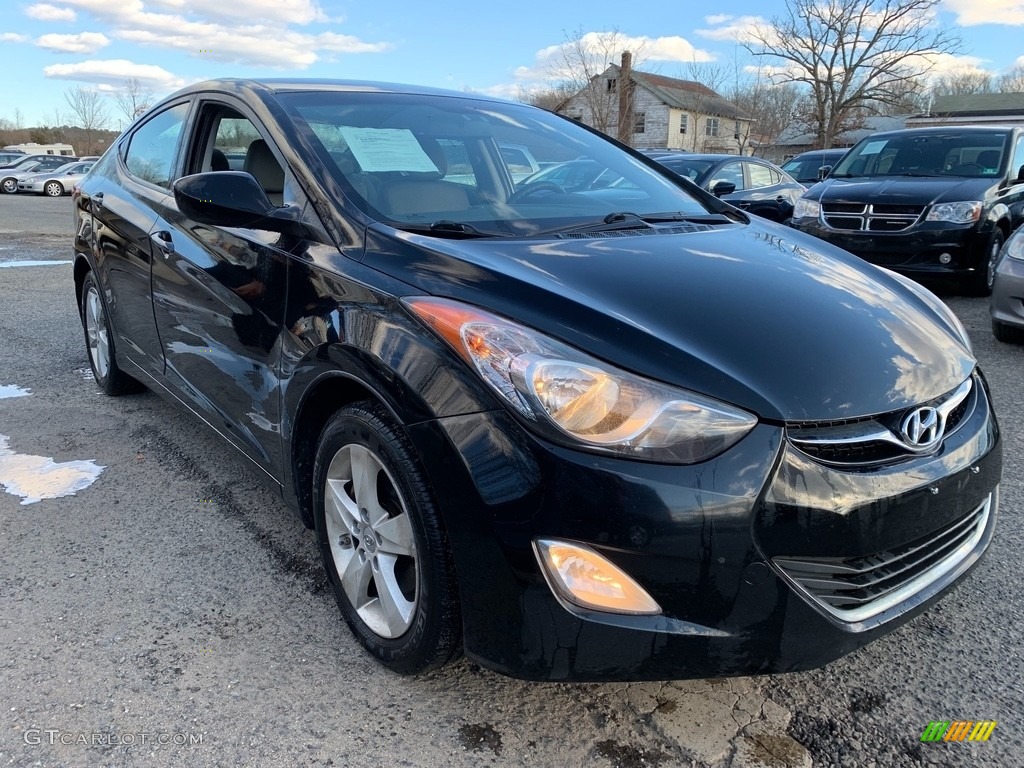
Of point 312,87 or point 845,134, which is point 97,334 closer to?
point 312,87

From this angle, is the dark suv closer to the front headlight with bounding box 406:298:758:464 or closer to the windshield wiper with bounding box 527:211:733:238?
the windshield wiper with bounding box 527:211:733:238

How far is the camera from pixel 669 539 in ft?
5.24

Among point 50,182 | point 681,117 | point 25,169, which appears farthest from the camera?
point 681,117

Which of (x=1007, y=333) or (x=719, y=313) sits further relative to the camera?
(x=1007, y=333)

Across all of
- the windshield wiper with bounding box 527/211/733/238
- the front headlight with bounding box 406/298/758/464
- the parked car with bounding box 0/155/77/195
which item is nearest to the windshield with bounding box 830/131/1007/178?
the windshield wiper with bounding box 527/211/733/238

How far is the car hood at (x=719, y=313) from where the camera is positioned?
1729 millimetres

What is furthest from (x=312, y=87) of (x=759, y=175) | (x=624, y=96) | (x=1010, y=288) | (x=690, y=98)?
(x=690, y=98)

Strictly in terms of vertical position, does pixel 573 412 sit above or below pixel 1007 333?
above

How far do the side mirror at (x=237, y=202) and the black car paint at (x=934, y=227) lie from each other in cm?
616

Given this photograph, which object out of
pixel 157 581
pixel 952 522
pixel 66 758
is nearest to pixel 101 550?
pixel 157 581

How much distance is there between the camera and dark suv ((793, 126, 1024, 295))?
273 inches

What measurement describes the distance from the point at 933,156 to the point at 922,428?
24.1ft

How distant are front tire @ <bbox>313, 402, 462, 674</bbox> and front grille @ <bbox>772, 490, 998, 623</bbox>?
0.79 m

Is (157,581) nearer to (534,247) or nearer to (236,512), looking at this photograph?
(236,512)
